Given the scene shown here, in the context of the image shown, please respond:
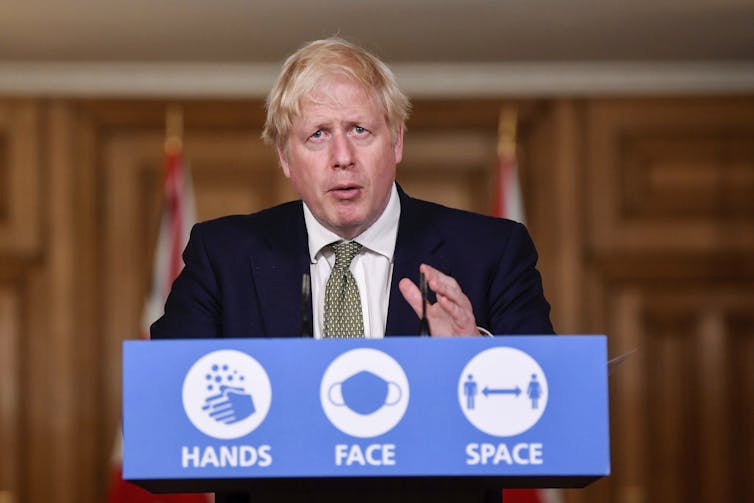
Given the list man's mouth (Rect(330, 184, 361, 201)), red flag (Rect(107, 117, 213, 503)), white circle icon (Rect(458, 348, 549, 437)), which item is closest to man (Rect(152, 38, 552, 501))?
man's mouth (Rect(330, 184, 361, 201))

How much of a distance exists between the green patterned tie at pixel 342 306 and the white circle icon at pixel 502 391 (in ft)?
1.39

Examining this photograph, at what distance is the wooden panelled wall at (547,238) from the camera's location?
4.70 metres

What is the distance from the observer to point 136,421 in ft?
3.91

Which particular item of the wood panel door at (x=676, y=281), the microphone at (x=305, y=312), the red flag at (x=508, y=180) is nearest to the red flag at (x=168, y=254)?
the red flag at (x=508, y=180)

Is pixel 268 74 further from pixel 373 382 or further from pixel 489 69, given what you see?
pixel 373 382

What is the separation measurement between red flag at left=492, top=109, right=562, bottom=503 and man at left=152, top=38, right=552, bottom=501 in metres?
2.83

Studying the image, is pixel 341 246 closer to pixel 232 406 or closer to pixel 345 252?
pixel 345 252

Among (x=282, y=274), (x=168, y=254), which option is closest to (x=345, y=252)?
(x=282, y=274)

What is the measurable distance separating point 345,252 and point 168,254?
2912 millimetres

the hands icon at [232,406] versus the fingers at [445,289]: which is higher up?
the fingers at [445,289]

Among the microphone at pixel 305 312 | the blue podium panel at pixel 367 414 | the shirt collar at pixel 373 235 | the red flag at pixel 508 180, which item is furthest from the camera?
the red flag at pixel 508 180

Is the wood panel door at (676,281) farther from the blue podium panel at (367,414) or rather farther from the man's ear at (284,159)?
the blue podium panel at (367,414)

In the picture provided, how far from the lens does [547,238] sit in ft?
15.6

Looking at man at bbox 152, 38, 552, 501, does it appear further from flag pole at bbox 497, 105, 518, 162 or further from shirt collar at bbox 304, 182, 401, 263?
flag pole at bbox 497, 105, 518, 162
